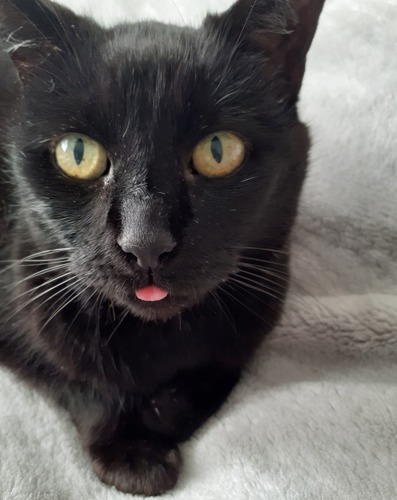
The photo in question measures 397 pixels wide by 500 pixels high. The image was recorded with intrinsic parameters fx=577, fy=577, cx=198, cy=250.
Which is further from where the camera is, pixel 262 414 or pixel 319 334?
pixel 319 334

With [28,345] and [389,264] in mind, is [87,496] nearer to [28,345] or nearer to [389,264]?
[28,345]

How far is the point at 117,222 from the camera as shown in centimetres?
63

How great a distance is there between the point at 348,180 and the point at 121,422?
0.64 meters

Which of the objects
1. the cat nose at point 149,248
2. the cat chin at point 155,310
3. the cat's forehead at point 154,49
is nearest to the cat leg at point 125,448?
the cat chin at point 155,310

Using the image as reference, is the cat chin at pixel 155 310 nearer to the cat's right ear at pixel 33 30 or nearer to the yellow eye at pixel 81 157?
the yellow eye at pixel 81 157

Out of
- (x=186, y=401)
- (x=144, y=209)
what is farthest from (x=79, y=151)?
(x=186, y=401)

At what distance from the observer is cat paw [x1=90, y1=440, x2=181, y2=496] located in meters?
0.73

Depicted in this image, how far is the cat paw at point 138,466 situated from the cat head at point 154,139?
201 mm

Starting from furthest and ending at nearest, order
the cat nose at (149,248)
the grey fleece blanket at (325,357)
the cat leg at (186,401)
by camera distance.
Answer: the cat leg at (186,401), the grey fleece blanket at (325,357), the cat nose at (149,248)

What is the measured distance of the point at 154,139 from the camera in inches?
24.7

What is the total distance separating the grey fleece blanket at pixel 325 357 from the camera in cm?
70

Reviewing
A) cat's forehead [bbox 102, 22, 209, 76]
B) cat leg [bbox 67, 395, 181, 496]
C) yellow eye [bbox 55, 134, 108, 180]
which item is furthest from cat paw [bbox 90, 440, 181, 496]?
cat's forehead [bbox 102, 22, 209, 76]

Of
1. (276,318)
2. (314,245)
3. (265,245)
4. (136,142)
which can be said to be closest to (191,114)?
(136,142)

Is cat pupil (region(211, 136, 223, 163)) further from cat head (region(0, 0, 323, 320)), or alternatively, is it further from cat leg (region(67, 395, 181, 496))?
cat leg (region(67, 395, 181, 496))
